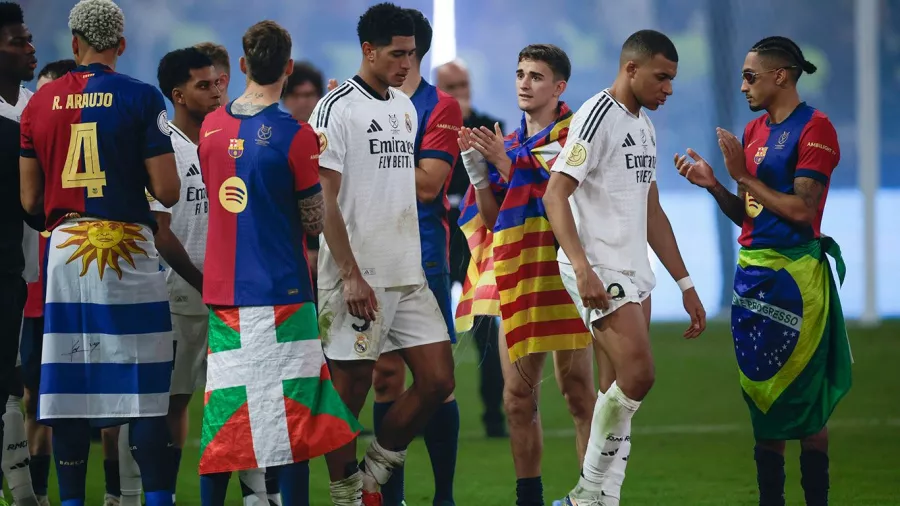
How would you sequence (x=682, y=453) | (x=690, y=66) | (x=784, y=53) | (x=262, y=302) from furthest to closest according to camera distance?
1. (x=690, y=66)
2. (x=682, y=453)
3. (x=784, y=53)
4. (x=262, y=302)

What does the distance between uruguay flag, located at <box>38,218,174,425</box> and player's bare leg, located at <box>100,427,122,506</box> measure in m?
1.08

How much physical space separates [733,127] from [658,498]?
11863 millimetres

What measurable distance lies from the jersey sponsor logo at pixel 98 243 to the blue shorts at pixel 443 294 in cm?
139


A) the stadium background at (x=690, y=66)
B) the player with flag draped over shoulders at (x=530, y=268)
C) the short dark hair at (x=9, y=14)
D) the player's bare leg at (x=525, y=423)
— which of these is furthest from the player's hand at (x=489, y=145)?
the stadium background at (x=690, y=66)

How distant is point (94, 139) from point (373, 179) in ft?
3.63

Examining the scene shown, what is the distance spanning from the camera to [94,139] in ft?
15.1

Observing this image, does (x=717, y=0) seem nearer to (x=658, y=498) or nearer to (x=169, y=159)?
(x=658, y=498)

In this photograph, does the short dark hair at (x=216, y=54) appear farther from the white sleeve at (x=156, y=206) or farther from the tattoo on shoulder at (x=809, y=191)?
the tattoo on shoulder at (x=809, y=191)

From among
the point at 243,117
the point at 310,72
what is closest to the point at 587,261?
the point at 243,117

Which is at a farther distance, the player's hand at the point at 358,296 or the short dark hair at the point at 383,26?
the short dark hair at the point at 383,26

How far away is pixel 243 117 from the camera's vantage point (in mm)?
4449

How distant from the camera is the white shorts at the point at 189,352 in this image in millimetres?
5473

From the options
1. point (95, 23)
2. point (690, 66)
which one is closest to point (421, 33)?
point (95, 23)

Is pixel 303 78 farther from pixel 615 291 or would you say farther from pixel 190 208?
pixel 615 291
